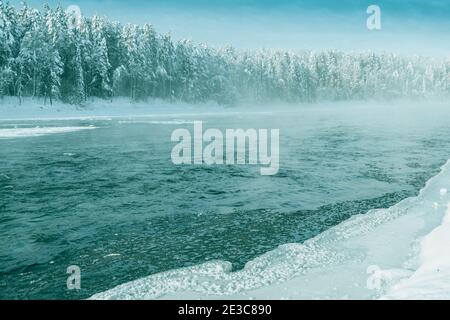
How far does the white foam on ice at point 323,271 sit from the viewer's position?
6.96 m

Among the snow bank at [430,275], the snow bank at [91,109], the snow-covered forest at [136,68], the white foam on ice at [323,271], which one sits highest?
the snow-covered forest at [136,68]

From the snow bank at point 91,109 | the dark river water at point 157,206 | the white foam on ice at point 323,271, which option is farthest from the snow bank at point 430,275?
the snow bank at point 91,109

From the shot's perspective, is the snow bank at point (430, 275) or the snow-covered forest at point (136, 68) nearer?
the snow bank at point (430, 275)

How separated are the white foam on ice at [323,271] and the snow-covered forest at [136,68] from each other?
6035 cm

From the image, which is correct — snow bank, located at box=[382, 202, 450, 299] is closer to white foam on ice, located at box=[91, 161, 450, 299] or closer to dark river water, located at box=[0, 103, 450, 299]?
white foam on ice, located at box=[91, 161, 450, 299]

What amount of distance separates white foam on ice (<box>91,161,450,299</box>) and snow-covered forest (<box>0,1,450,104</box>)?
60.3 m

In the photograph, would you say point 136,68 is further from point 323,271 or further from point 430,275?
point 430,275

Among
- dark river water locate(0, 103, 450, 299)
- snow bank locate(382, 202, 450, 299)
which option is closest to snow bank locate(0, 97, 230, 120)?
dark river water locate(0, 103, 450, 299)

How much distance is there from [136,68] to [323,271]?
78305 mm

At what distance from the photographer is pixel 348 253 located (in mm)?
8867

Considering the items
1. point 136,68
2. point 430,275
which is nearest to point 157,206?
point 430,275

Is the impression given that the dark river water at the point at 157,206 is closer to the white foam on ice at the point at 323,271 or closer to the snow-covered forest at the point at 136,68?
the white foam on ice at the point at 323,271

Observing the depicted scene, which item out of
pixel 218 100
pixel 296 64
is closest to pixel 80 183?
pixel 218 100

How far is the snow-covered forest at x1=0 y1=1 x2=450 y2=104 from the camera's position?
6466cm
